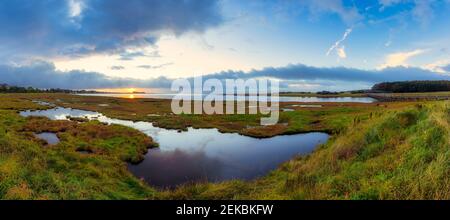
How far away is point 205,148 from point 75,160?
48.0 feet

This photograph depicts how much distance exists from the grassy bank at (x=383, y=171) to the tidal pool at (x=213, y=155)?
642cm

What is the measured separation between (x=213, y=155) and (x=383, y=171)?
19.9 meters

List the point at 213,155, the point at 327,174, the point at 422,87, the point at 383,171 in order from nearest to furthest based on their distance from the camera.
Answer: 1. the point at 383,171
2. the point at 327,174
3. the point at 213,155
4. the point at 422,87

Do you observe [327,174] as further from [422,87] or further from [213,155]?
[422,87]

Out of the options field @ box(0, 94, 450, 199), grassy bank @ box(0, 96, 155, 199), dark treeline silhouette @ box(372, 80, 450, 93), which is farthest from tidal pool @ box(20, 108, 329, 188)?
dark treeline silhouette @ box(372, 80, 450, 93)

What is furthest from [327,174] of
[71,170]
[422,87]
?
[422,87]

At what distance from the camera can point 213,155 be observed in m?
28.2

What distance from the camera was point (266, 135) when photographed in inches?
1528

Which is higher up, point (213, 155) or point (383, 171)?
point (383, 171)

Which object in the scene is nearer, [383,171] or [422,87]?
[383,171]

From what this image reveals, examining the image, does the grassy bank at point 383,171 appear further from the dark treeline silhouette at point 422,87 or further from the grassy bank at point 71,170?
the dark treeline silhouette at point 422,87
